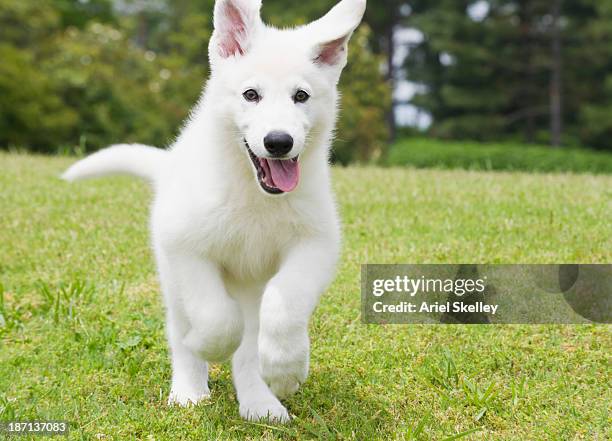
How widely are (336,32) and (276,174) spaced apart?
0.71 meters

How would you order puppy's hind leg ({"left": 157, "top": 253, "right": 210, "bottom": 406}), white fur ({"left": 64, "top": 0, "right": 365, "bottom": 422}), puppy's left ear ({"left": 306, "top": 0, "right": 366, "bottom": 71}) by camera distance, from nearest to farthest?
white fur ({"left": 64, "top": 0, "right": 365, "bottom": 422}) < puppy's left ear ({"left": 306, "top": 0, "right": 366, "bottom": 71}) < puppy's hind leg ({"left": 157, "top": 253, "right": 210, "bottom": 406})

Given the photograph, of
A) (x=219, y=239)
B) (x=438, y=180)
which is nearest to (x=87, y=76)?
(x=438, y=180)

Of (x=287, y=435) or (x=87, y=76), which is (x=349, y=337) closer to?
(x=287, y=435)

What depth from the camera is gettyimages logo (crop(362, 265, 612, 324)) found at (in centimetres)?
483

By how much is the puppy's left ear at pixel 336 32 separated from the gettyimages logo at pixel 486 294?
1795 mm

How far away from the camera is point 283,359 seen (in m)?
3.24

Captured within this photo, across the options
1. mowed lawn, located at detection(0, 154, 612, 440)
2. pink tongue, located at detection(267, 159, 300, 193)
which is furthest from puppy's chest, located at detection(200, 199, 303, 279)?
mowed lawn, located at detection(0, 154, 612, 440)

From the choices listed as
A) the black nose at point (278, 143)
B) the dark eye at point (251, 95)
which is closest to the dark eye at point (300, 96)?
the dark eye at point (251, 95)

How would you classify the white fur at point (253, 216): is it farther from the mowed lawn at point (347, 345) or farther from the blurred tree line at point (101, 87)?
the blurred tree line at point (101, 87)

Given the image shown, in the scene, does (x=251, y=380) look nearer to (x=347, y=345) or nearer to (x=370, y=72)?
(x=347, y=345)

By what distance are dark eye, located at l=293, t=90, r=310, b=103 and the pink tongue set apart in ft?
0.84

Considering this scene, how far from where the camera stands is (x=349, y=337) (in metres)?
4.64

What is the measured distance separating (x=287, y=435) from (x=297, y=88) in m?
1.51

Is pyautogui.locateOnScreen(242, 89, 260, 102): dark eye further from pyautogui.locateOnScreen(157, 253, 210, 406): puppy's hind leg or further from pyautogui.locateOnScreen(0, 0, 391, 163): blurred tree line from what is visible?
pyautogui.locateOnScreen(0, 0, 391, 163): blurred tree line
